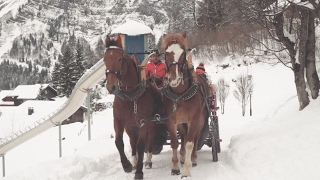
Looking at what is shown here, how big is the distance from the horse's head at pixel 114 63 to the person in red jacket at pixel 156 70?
1.29 m

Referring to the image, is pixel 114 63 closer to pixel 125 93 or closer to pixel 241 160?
pixel 125 93

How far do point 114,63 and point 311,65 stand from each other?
19.1ft

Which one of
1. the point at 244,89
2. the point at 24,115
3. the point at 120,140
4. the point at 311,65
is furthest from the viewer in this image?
the point at 24,115

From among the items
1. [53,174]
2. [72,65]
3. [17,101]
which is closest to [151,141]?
[53,174]

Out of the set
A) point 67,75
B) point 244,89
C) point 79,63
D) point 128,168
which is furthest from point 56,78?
point 128,168

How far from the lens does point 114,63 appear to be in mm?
4996

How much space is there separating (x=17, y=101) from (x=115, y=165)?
6384cm

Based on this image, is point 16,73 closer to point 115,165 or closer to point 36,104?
point 36,104

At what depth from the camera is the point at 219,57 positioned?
3425cm

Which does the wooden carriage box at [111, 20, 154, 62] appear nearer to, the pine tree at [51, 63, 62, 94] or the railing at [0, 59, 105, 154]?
the railing at [0, 59, 105, 154]

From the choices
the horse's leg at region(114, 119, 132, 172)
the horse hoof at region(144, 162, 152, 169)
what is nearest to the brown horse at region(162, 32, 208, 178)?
the horse's leg at region(114, 119, 132, 172)

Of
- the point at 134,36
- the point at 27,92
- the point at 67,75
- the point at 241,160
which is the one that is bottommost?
the point at 241,160

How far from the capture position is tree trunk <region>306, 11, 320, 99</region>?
322 inches

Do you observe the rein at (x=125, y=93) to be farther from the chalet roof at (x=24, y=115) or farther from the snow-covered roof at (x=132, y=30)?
the chalet roof at (x=24, y=115)
